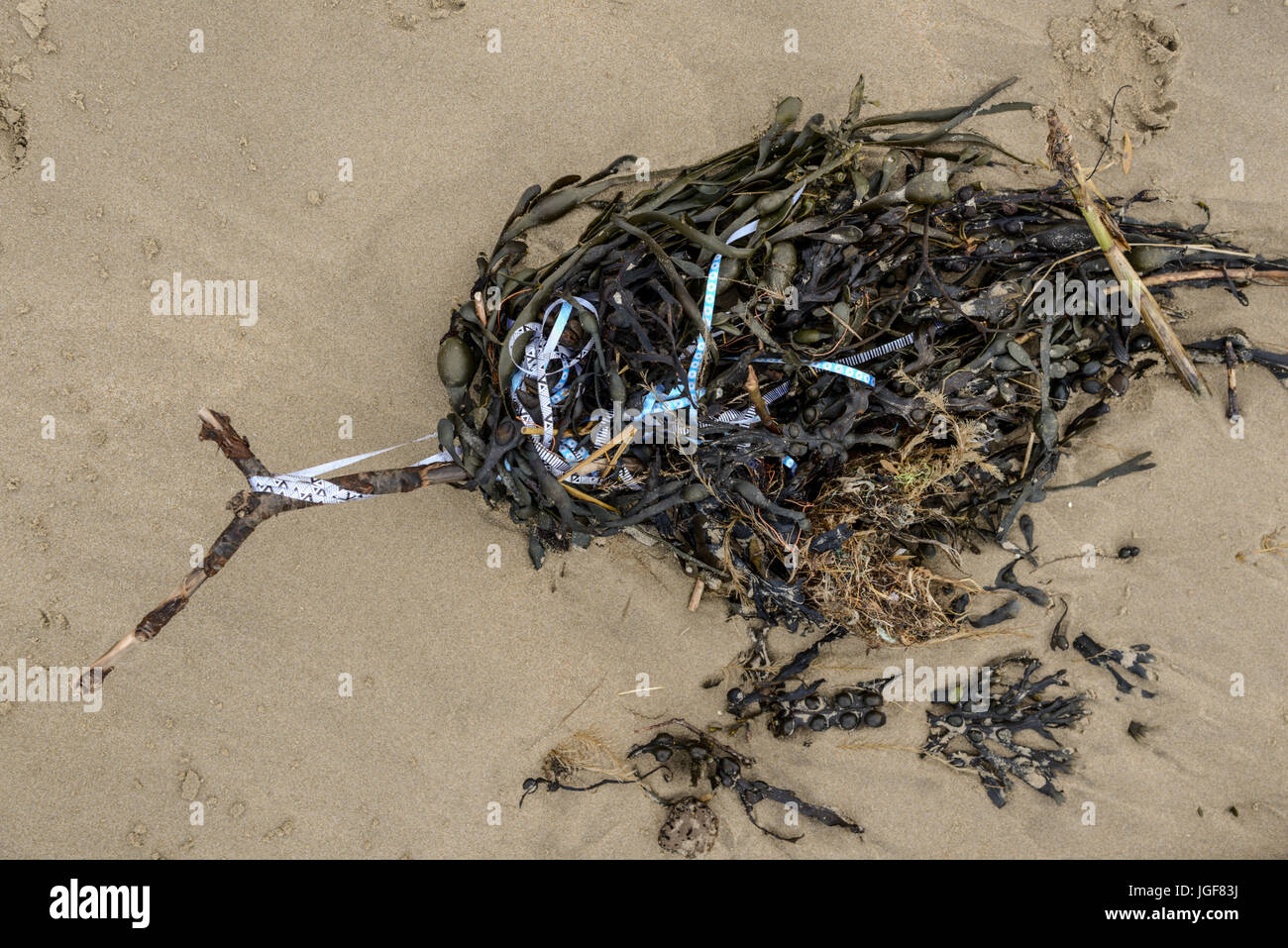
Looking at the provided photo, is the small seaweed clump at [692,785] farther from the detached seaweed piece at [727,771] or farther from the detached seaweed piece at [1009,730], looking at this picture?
the detached seaweed piece at [1009,730]

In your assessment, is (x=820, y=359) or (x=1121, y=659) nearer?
(x=820, y=359)

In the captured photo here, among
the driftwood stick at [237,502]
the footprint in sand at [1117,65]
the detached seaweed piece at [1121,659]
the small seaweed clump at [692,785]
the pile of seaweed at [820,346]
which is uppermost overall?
the footprint in sand at [1117,65]

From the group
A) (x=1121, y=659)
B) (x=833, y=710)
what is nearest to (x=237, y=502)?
(x=833, y=710)

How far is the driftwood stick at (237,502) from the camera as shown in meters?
2.05

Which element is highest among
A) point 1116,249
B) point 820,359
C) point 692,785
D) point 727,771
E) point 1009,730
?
point 1116,249

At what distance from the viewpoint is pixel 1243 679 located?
Answer: 8.29 feet

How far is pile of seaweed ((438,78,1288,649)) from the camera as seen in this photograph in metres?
2.19

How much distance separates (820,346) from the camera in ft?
7.31

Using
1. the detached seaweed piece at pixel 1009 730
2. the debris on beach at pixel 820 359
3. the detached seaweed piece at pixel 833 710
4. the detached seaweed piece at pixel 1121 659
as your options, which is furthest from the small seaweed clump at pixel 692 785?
the detached seaweed piece at pixel 1121 659

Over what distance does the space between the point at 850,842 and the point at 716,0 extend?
312 cm

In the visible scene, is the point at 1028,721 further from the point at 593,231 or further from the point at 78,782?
the point at 78,782

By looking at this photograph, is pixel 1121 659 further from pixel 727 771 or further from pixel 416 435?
pixel 416 435

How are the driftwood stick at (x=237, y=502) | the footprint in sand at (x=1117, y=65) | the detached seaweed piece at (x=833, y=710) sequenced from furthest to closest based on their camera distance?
the detached seaweed piece at (x=833, y=710) → the footprint in sand at (x=1117, y=65) → the driftwood stick at (x=237, y=502)

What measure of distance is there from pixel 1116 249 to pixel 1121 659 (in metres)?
1.42
